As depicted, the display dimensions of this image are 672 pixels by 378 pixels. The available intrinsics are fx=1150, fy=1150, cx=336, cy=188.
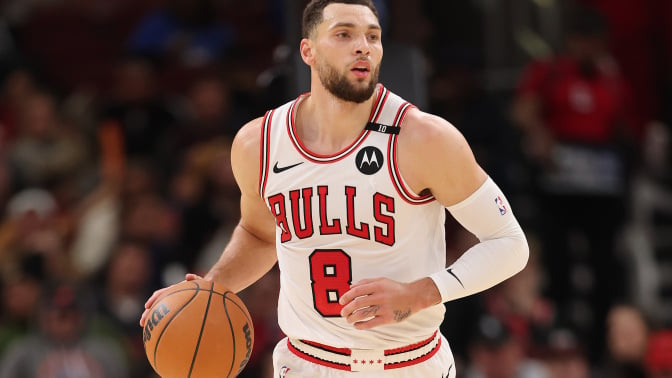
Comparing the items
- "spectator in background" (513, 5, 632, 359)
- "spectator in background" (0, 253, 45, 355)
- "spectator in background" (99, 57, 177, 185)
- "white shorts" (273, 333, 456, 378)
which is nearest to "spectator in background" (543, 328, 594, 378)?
"spectator in background" (513, 5, 632, 359)

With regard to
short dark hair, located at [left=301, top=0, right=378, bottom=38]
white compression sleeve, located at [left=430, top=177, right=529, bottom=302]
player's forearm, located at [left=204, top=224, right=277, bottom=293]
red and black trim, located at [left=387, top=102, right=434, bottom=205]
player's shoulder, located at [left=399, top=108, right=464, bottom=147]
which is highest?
short dark hair, located at [left=301, top=0, right=378, bottom=38]

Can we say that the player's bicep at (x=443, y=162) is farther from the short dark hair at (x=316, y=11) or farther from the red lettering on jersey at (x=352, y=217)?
the short dark hair at (x=316, y=11)

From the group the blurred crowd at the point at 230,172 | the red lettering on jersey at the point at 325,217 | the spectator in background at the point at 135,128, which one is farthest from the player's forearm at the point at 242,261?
the spectator in background at the point at 135,128

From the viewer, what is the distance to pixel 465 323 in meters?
9.33

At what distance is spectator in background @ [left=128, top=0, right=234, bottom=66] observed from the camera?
11797 mm

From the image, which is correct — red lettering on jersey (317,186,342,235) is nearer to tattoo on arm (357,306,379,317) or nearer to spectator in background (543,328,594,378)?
tattoo on arm (357,306,379,317)

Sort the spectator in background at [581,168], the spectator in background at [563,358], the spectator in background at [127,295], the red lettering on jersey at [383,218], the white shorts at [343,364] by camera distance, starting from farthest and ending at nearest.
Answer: the spectator in background at [581,168] < the spectator in background at [563,358] < the spectator in background at [127,295] < the white shorts at [343,364] < the red lettering on jersey at [383,218]

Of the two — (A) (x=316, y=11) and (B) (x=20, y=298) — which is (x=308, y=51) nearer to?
(A) (x=316, y=11)

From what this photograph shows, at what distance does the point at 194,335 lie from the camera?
15.9 feet

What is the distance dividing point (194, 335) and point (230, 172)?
5347 mm

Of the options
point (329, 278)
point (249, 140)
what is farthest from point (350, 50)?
point (329, 278)

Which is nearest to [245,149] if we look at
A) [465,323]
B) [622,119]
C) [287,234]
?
[287,234]

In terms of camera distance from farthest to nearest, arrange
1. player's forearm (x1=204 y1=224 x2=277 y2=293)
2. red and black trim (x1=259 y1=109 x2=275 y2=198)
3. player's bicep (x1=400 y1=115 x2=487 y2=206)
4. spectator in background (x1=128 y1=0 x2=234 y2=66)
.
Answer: spectator in background (x1=128 y1=0 x2=234 y2=66) < player's forearm (x1=204 y1=224 x2=277 y2=293) < red and black trim (x1=259 y1=109 x2=275 y2=198) < player's bicep (x1=400 y1=115 x2=487 y2=206)

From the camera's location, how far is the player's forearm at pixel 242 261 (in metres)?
5.32
